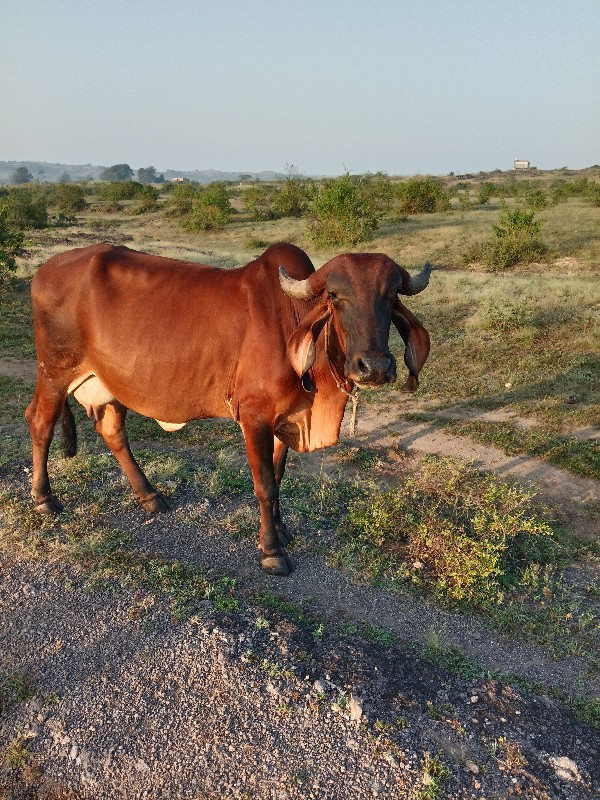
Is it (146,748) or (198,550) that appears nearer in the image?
(146,748)

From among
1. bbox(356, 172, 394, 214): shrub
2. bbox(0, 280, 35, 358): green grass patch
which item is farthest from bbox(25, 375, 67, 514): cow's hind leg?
bbox(356, 172, 394, 214): shrub

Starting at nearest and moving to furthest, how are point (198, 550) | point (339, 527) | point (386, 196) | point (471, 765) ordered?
point (471, 765)
point (198, 550)
point (339, 527)
point (386, 196)

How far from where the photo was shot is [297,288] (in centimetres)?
386

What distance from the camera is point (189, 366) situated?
14.9 feet

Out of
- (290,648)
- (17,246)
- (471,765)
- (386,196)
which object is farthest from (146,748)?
(386,196)

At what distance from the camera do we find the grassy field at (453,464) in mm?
4746

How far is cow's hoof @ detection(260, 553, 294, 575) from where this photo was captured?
15.5 feet

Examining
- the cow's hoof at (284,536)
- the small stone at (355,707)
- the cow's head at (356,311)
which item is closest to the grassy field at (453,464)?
the cow's hoof at (284,536)

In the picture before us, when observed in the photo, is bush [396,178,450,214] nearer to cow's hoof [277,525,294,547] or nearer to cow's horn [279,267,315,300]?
cow's hoof [277,525,294,547]

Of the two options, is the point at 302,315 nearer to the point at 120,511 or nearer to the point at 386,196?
the point at 120,511

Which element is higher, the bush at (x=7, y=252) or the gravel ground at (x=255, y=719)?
the bush at (x=7, y=252)

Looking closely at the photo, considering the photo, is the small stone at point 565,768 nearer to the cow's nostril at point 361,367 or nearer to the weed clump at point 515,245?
the cow's nostril at point 361,367

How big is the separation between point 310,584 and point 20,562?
6.78 ft

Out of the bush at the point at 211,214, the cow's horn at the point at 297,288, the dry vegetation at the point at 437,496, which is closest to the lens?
the cow's horn at the point at 297,288
